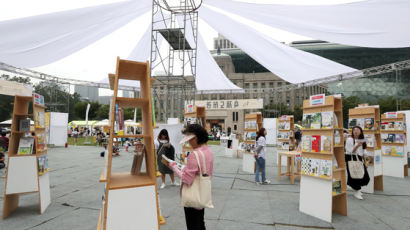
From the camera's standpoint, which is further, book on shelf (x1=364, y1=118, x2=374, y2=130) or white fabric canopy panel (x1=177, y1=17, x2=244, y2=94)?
white fabric canopy panel (x1=177, y1=17, x2=244, y2=94)

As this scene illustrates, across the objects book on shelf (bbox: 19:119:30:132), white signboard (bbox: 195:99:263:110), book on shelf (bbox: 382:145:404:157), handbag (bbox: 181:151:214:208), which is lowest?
book on shelf (bbox: 382:145:404:157)

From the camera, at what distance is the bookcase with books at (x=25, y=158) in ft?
13.5

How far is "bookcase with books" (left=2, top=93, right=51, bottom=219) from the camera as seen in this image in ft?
13.5

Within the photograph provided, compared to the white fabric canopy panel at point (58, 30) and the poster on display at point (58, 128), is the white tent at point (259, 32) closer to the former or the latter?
the white fabric canopy panel at point (58, 30)

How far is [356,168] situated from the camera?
4.98 meters

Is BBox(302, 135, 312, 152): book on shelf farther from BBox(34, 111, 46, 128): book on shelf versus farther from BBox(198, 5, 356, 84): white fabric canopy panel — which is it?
BBox(34, 111, 46, 128): book on shelf

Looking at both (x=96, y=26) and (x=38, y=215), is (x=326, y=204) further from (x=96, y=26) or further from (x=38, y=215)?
(x=96, y=26)

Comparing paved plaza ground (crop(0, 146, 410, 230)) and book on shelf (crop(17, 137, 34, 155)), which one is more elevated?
book on shelf (crop(17, 137, 34, 155))

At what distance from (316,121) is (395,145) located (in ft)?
19.9

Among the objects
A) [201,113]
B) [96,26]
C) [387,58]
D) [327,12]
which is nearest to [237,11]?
[327,12]

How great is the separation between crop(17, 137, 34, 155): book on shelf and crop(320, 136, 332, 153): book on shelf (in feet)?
17.3

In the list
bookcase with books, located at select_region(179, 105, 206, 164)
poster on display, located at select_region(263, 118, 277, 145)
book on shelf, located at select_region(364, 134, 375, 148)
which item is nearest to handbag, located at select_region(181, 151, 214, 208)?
bookcase with books, located at select_region(179, 105, 206, 164)

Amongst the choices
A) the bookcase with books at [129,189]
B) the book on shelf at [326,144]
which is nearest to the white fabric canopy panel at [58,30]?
the bookcase with books at [129,189]

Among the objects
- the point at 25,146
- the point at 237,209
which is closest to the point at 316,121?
the point at 237,209
